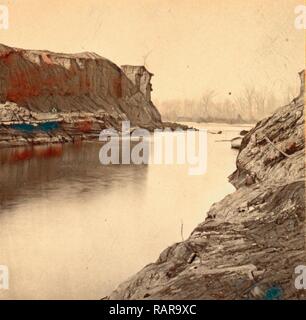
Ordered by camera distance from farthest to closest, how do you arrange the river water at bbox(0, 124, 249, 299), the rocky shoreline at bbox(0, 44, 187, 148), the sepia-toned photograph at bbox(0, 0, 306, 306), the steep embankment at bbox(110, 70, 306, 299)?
the rocky shoreline at bbox(0, 44, 187, 148) < the river water at bbox(0, 124, 249, 299) < the sepia-toned photograph at bbox(0, 0, 306, 306) < the steep embankment at bbox(110, 70, 306, 299)

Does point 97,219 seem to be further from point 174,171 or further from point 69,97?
point 69,97

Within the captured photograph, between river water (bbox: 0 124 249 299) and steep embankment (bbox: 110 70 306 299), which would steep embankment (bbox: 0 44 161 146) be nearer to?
river water (bbox: 0 124 249 299)

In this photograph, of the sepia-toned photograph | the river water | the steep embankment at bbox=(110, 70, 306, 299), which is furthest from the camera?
the river water

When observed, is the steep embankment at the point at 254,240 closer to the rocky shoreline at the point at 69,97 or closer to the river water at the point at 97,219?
the river water at the point at 97,219

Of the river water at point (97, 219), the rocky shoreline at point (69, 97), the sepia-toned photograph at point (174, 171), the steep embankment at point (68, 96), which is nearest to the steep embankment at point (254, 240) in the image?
the sepia-toned photograph at point (174, 171)

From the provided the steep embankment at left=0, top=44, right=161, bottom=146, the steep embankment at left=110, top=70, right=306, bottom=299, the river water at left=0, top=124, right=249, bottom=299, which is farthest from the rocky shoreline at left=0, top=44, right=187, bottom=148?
the steep embankment at left=110, top=70, right=306, bottom=299

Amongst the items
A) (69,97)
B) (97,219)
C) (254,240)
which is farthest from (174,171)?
(69,97)

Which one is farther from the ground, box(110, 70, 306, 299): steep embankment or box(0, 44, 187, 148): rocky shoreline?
box(0, 44, 187, 148): rocky shoreline
